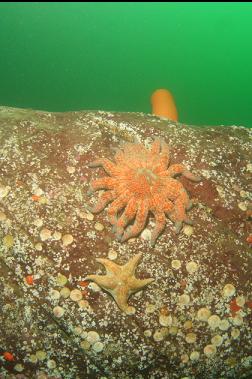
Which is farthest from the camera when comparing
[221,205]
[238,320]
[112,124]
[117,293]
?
[112,124]

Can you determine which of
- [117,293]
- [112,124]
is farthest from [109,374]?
[112,124]

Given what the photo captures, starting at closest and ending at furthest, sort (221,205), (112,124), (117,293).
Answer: (117,293), (221,205), (112,124)

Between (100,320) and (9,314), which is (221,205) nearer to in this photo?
(100,320)

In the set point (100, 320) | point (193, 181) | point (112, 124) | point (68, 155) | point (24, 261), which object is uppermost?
point (112, 124)

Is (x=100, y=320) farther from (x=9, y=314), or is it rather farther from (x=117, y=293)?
(x=9, y=314)

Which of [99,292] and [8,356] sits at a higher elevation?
[99,292]

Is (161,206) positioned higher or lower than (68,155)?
lower

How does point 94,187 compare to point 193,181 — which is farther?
point 193,181
